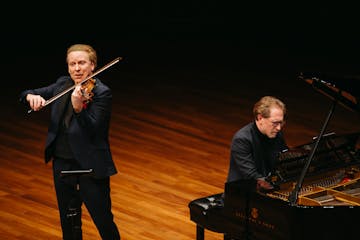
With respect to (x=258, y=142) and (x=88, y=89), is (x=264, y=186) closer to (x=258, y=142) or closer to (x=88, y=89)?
(x=258, y=142)

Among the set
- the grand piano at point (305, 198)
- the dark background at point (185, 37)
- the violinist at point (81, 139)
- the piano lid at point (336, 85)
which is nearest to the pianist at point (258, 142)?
the grand piano at point (305, 198)

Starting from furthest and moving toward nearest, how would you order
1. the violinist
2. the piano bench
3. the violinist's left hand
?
1. the piano bench
2. the violinist
3. the violinist's left hand

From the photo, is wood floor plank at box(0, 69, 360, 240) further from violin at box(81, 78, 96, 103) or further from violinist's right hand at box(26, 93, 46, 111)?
violin at box(81, 78, 96, 103)

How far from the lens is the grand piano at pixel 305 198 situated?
13.7 ft

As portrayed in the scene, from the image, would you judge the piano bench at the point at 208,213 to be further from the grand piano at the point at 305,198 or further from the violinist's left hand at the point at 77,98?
the violinist's left hand at the point at 77,98

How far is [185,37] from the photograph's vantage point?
1102 centimetres

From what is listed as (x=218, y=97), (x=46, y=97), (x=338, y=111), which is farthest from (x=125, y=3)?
(x=46, y=97)

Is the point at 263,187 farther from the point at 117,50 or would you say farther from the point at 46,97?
the point at 117,50

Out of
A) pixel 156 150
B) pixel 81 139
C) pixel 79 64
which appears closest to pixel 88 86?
pixel 79 64

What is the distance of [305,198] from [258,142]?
16.8 inches

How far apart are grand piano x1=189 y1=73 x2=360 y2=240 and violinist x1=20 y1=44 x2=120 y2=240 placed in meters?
0.57

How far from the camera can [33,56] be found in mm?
9945

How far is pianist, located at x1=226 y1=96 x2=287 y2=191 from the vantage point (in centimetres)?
461

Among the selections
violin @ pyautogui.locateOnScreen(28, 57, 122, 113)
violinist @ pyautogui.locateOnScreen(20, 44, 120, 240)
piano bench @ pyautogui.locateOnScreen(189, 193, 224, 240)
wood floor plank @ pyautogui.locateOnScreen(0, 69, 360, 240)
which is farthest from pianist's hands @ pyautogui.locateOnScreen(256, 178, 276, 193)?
wood floor plank @ pyautogui.locateOnScreen(0, 69, 360, 240)
